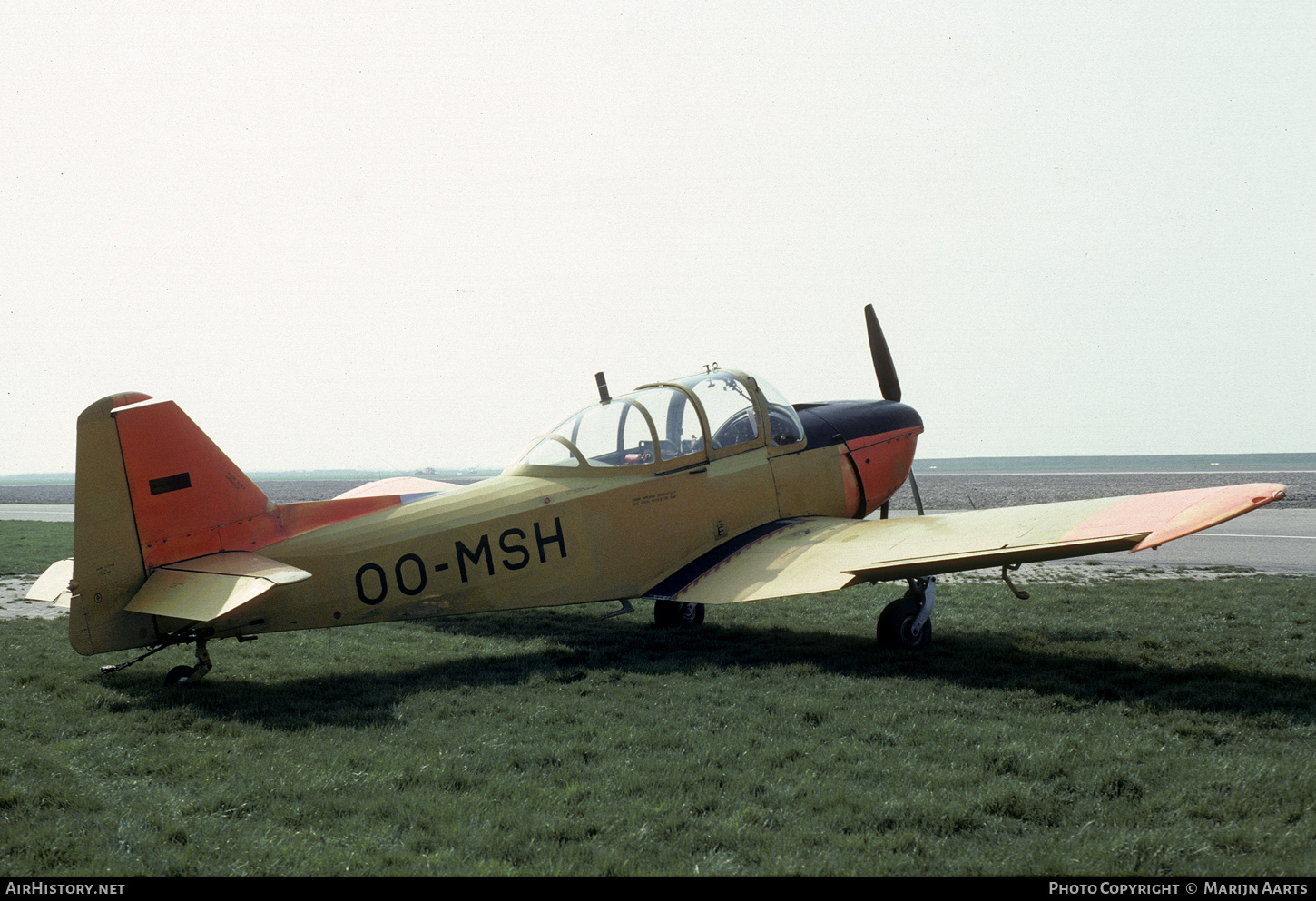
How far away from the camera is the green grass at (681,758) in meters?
3.82

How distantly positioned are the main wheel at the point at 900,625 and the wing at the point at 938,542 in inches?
27.3

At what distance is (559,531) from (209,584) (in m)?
2.93

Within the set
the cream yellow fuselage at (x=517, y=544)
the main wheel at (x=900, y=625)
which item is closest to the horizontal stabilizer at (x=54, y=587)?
the cream yellow fuselage at (x=517, y=544)

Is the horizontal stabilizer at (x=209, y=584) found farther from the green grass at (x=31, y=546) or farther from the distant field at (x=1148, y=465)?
the distant field at (x=1148, y=465)

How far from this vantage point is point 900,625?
8195 mm

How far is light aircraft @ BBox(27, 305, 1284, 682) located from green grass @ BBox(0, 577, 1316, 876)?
0.60 metres

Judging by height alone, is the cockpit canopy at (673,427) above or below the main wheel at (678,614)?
above

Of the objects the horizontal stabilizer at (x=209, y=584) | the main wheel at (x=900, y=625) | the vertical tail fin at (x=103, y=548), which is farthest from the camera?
the main wheel at (x=900, y=625)

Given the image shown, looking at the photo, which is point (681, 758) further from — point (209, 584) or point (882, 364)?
point (882, 364)

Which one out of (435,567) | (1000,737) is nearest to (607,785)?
(1000,737)

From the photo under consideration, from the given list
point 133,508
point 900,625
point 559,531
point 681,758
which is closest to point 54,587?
point 133,508

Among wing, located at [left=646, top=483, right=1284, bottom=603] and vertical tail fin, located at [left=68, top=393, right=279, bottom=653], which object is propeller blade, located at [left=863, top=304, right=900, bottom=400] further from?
vertical tail fin, located at [left=68, top=393, right=279, bottom=653]
